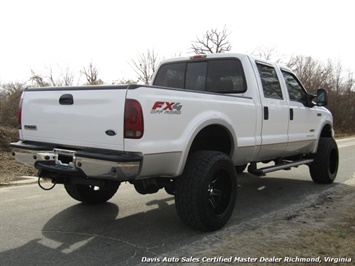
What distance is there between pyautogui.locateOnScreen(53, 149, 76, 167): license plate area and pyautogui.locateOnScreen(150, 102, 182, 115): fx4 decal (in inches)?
37.1

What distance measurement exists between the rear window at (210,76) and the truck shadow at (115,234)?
1750 mm

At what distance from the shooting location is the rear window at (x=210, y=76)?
17.6ft

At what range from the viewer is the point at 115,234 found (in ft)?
14.0

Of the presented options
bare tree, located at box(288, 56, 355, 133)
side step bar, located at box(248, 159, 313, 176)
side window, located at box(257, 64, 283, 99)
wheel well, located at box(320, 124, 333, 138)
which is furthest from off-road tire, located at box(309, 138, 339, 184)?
bare tree, located at box(288, 56, 355, 133)

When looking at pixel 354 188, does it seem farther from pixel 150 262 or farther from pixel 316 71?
pixel 316 71

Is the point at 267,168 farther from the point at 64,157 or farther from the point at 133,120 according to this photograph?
the point at 64,157

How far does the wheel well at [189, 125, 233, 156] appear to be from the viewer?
15.1ft

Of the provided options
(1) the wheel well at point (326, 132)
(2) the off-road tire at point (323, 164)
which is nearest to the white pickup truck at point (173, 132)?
(2) the off-road tire at point (323, 164)

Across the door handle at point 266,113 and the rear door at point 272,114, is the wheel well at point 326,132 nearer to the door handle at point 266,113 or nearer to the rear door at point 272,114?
the rear door at point 272,114

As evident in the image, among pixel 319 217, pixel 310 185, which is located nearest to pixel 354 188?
pixel 310 185

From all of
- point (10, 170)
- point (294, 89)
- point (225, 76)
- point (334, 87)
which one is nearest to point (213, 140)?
point (225, 76)

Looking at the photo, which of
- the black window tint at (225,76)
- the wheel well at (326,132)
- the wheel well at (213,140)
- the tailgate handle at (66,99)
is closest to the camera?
the tailgate handle at (66,99)

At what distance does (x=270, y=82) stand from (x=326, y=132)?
95.3 inches

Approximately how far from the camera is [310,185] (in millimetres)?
7133
